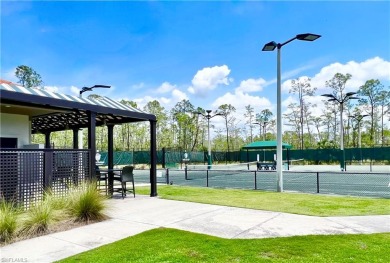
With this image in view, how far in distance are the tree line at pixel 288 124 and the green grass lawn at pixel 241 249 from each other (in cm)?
3658

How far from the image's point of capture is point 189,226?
21.6 ft

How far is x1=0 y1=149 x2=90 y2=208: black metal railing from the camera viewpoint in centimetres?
728

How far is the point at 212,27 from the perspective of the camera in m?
→ 19.2

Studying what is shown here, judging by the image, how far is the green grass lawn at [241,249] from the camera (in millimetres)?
4508

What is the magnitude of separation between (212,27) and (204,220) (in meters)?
14.9

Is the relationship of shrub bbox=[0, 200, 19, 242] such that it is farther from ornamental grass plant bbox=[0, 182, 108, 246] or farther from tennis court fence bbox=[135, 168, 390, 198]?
tennis court fence bbox=[135, 168, 390, 198]

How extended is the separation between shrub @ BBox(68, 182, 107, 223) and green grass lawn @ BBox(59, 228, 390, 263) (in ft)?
5.80

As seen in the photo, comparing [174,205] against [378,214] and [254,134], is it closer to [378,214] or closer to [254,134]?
[378,214]

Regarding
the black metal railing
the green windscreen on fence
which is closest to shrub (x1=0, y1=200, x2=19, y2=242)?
the black metal railing

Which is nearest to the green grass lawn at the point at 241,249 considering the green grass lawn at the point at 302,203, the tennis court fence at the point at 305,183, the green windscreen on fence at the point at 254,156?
the green grass lawn at the point at 302,203

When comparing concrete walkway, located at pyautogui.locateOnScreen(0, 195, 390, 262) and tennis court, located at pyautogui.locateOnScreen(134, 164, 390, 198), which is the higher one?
concrete walkway, located at pyautogui.locateOnScreen(0, 195, 390, 262)

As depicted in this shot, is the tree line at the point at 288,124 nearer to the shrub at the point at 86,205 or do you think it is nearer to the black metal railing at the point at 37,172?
the black metal railing at the point at 37,172

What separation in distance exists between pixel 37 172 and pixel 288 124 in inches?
1882

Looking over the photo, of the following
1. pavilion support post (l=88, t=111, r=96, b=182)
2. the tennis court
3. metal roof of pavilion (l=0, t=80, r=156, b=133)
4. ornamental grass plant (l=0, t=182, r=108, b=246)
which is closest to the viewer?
ornamental grass plant (l=0, t=182, r=108, b=246)
